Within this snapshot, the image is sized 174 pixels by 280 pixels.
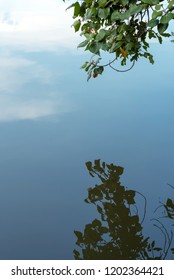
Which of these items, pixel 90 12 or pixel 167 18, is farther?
pixel 90 12

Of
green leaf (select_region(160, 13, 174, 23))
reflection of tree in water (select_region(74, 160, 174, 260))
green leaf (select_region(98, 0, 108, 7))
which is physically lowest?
reflection of tree in water (select_region(74, 160, 174, 260))

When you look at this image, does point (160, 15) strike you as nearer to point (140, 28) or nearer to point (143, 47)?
point (140, 28)

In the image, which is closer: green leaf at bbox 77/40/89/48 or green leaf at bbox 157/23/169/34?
green leaf at bbox 157/23/169/34

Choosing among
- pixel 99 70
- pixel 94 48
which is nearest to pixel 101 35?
pixel 94 48

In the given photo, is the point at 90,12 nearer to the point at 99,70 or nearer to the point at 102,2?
the point at 102,2

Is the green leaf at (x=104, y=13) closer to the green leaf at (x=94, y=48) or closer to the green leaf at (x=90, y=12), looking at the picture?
the green leaf at (x=90, y=12)

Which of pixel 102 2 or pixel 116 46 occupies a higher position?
pixel 102 2

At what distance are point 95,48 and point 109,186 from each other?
1.20 metres

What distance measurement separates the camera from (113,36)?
3.05 m

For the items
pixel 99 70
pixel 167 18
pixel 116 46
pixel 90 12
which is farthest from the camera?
pixel 99 70

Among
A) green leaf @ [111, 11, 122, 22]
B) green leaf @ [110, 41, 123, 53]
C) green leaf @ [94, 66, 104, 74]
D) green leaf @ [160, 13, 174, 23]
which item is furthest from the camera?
green leaf @ [94, 66, 104, 74]

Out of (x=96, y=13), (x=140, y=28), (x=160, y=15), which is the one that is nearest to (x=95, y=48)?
(x=96, y=13)

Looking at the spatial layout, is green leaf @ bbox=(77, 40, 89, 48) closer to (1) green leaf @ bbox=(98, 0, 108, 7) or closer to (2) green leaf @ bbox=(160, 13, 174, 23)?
(1) green leaf @ bbox=(98, 0, 108, 7)

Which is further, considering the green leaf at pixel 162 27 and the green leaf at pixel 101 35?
the green leaf at pixel 101 35
